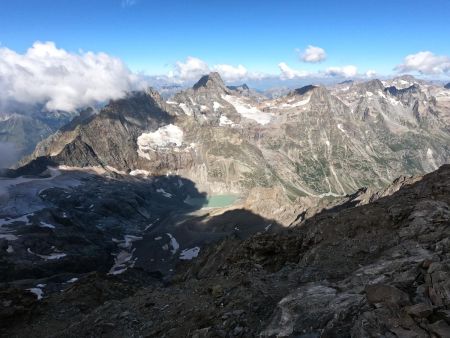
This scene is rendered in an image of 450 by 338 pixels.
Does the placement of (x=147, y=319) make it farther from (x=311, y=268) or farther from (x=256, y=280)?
(x=311, y=268)

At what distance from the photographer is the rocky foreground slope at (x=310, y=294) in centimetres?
1781

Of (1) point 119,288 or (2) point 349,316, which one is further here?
(1) point 119,288

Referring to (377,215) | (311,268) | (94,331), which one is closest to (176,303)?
(94,331)

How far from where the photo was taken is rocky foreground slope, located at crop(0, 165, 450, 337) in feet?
58.4

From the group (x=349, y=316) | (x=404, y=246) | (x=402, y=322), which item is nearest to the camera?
(x=402, y=322)

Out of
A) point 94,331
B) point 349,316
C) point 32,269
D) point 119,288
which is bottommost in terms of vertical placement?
point 32,269

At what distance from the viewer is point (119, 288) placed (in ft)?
217

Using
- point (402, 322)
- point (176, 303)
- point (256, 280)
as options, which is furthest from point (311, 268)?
point (402, 322)

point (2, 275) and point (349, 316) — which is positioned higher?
point (349, 316)

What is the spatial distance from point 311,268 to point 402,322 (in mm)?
18624

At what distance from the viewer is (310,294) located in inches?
913

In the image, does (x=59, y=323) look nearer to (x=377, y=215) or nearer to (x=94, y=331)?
(x=94, y=331)

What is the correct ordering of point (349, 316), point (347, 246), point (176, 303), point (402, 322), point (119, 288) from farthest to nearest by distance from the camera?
point (119, 288)
point (347, 246)
point (176, 303)
point (349, 316)
point (402, 322)

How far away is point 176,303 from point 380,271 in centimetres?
1747
